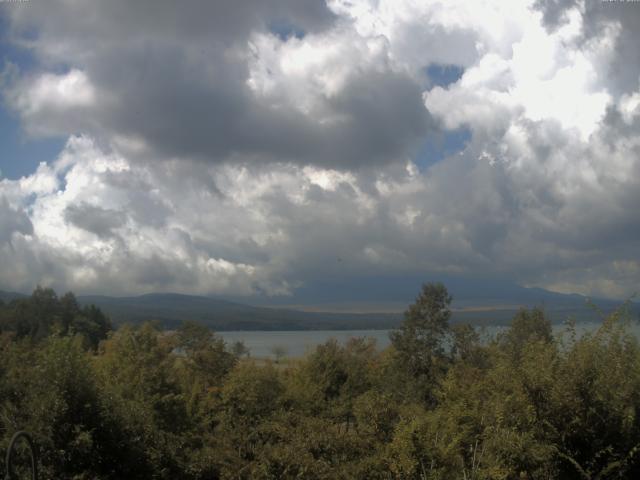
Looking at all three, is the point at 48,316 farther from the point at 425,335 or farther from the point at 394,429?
the point at 394,429

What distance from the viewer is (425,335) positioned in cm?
4928

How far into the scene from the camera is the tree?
47938 millimetres

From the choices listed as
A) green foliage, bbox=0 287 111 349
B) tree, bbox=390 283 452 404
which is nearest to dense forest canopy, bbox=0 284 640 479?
tree, bbox=390 283 452 404

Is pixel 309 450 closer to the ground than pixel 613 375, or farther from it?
closer to the ground

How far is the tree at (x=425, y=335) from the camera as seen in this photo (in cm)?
4794

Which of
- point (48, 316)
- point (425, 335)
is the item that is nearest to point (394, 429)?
point (425, 335)

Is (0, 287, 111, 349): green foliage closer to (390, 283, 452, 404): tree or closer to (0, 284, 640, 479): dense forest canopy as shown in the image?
(390, 283, 452, 404): tree

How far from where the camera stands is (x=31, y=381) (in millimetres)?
14359

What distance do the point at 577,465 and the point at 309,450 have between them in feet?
20.4

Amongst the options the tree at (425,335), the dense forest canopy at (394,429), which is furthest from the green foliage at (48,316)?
the dense forest canopy at (394,429)

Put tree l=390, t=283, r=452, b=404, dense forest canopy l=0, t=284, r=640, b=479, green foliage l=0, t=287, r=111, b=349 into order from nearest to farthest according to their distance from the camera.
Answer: dense forest canopy l=0, t=284, r=640, b=479
tree l=390, t=283, r=452, b=404
green foliage l=0, t=287, r=111, b=349

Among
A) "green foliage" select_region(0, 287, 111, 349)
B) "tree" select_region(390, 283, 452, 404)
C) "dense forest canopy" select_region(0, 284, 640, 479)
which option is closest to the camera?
"dense forest canopy" select_region(0, 284, 640, 479)

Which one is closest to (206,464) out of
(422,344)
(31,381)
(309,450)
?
(309,450)

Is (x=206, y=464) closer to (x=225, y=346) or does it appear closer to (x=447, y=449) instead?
(x=447, y=449)
